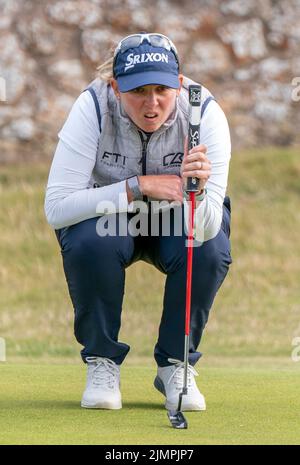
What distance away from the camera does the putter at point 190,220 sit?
3.57 metres

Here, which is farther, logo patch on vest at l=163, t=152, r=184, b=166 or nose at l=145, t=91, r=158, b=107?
logo patch on vest at l=163, t=152, r=184, b=166

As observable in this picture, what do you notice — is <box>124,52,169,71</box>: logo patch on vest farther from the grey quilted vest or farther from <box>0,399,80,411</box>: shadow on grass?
<box>0,399,80,411</box>: shadow on grass

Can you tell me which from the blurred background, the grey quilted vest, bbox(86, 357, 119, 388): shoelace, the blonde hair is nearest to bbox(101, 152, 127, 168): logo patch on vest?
the grey quilted vest

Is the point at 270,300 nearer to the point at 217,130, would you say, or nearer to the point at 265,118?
the point at 265,118

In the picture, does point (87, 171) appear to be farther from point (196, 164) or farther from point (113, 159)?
point (196, 164)

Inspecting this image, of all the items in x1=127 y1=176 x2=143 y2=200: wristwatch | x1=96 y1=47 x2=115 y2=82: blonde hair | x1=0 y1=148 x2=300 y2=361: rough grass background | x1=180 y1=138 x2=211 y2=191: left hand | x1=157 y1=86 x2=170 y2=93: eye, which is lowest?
x1=0 y1=148 x2=300 y2=361: rough grass background

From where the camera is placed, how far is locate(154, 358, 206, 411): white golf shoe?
3.83 metres

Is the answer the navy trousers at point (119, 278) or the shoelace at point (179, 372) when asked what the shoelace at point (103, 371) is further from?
the shoelace at point (179, 372)

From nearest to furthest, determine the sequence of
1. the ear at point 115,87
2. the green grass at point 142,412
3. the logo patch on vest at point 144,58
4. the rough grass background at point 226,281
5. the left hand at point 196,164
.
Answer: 1. the green grass at point 142,412
2. the left hand at point 196,164
3. the logo patch on vest at point 144,58
4. the ear at point 115,87
5. the rough grass background at point 226,281

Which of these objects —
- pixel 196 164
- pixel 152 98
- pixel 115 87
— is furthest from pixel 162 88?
pixel 196 164

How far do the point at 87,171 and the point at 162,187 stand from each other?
24 centimetres

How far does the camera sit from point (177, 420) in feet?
11.6

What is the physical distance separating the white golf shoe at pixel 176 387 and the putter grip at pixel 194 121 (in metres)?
0.64

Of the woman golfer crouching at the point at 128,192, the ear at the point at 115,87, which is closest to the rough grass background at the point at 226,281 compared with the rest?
the woman golfer crouching at the point at 128,192
